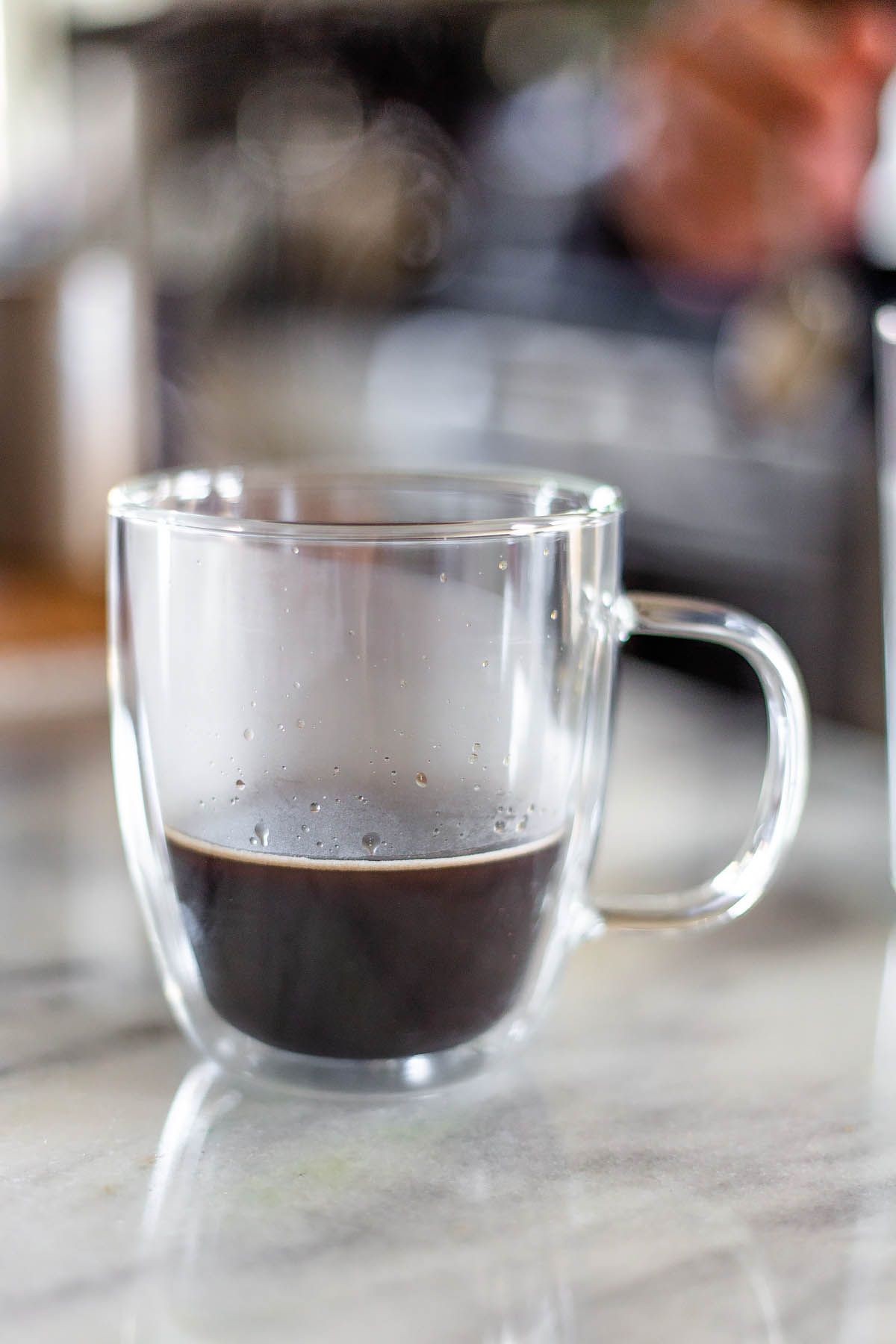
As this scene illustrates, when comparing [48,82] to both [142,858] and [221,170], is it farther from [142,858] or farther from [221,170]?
[142,858]

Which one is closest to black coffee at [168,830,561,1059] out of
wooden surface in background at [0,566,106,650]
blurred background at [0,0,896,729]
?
blurred background at [0,0,896,729]

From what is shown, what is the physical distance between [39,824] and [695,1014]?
25cm

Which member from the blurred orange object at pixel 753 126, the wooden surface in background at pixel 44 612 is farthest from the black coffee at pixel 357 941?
the blurred orange object at pixel 753 126

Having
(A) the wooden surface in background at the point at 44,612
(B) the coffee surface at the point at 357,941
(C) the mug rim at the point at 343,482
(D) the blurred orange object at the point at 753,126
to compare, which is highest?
(D) the blurred orange object at the point at 753,126

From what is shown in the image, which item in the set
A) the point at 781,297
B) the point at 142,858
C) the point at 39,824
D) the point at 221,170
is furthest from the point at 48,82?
the point at 142,858

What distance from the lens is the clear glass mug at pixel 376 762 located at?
33 centimetres

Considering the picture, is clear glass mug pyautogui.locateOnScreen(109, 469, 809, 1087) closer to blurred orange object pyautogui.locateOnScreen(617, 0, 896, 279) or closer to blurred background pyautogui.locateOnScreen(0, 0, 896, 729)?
blurred background pyautogui.locateOnScreen(0, 0, 896, 729)

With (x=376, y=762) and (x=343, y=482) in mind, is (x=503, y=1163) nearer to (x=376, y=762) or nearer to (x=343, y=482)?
(x=376, y=762)

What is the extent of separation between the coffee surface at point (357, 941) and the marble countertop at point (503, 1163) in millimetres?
16

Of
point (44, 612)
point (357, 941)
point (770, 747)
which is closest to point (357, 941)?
point (357, 941)

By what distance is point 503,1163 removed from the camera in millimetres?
322

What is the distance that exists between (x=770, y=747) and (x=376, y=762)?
10 centimetres

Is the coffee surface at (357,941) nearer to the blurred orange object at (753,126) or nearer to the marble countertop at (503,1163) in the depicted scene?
the marble countertop at (503,1163)

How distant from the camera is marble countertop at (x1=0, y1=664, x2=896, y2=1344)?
10.5 inches
